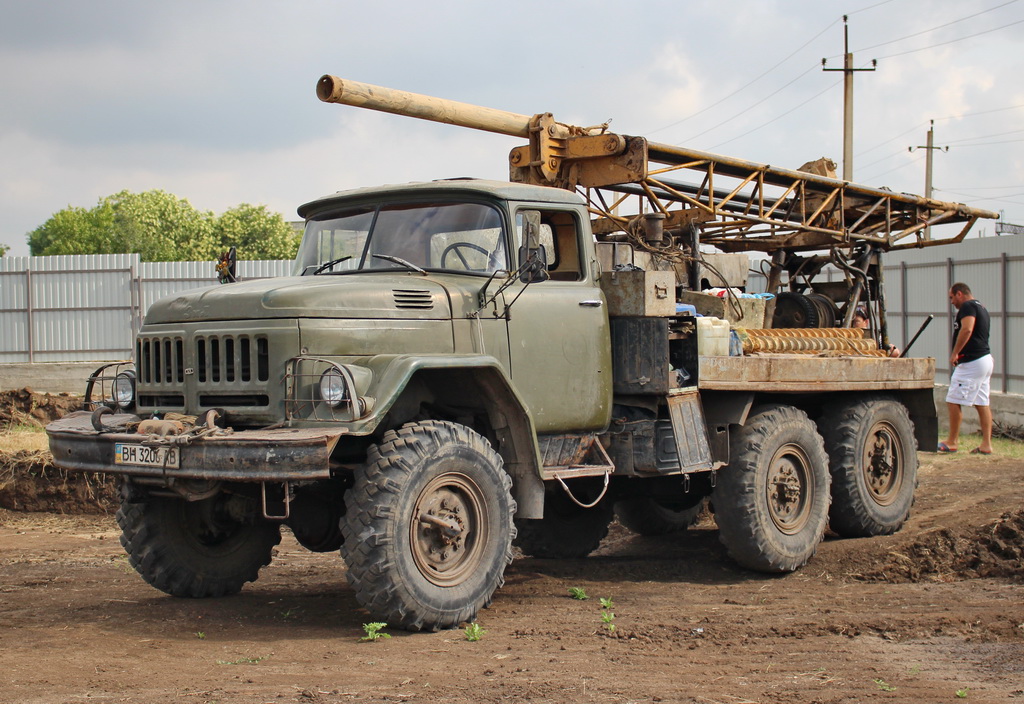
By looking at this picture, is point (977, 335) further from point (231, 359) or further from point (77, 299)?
point (77, 299)

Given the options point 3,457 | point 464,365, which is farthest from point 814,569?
point 3,457

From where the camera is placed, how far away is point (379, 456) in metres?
6.23

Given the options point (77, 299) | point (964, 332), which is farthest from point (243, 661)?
point (77, 299)

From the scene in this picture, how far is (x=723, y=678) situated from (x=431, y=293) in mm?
2746

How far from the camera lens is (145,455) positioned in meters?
6.17

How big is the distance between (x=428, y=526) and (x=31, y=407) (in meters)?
12.1

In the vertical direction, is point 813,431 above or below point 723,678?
above

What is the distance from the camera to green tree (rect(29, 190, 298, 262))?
55000mm

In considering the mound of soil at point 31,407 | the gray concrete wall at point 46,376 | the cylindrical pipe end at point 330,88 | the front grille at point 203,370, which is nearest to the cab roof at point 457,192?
the cylindrical pipe end at point 330,88

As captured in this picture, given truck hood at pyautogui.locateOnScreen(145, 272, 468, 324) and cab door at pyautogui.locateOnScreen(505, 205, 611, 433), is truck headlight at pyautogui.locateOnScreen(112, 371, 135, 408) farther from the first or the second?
cab door at pyautogui.locateOnScreen(505, 205, 611, 433)

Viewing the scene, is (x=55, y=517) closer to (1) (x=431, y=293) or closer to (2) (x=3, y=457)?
(2) (x=3, y=457)

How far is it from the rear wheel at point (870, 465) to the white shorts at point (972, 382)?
4297 millimetres

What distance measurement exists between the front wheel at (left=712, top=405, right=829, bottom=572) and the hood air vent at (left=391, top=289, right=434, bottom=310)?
2909 mm

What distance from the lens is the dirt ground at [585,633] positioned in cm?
521
